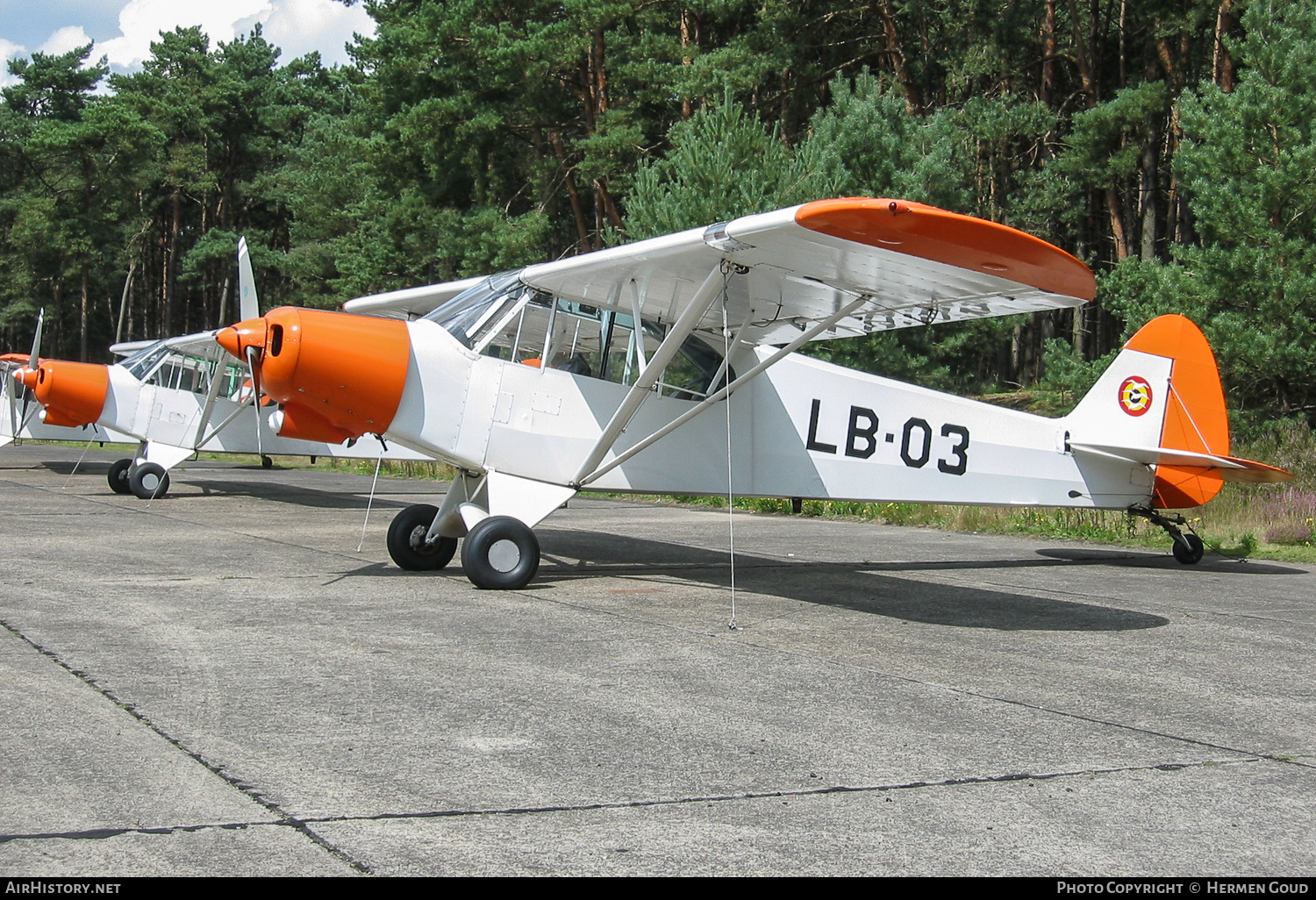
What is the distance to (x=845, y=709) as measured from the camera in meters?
5.11

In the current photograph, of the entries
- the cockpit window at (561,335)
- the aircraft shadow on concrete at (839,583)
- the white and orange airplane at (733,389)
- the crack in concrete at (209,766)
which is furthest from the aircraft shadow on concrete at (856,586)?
the crack in concrete at (209,766)

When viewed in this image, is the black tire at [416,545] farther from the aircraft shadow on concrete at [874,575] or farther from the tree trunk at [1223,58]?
the tree trunk at [1223,58]

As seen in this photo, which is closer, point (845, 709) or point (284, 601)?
point (845, 709)

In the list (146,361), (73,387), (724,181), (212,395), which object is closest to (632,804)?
(212,395)

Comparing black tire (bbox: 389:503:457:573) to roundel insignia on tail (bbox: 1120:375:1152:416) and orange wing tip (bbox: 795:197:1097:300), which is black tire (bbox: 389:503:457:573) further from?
roundel insignia on tail (bbox: 1120:375:1152:416)

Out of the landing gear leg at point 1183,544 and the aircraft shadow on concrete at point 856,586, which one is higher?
the landing gear leg at point 1183,544

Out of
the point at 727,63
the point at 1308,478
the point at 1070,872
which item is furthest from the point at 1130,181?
the point at 1070,872

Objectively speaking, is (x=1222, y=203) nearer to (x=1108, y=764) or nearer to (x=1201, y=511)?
(x=1201, y=511)

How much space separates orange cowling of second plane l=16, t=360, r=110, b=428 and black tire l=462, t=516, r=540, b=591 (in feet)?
47.7

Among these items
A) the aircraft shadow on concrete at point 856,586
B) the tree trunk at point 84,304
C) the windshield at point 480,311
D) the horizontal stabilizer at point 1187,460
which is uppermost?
the tree trunk at point 84,304

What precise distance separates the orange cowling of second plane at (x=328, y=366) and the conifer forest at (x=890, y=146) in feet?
41.8

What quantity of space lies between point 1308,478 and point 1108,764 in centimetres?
1347

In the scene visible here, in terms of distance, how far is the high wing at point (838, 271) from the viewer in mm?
6441

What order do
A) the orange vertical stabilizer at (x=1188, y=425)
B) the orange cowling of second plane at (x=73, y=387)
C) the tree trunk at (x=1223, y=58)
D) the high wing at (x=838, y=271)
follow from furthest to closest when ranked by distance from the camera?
the tree trunk at (x=1223, y=58)
the orange cowling of second plane at (x=73, y=387)
the orange vertical stabilizer at (x=1188, y=425)
the high wing at (x=838, y=271)
